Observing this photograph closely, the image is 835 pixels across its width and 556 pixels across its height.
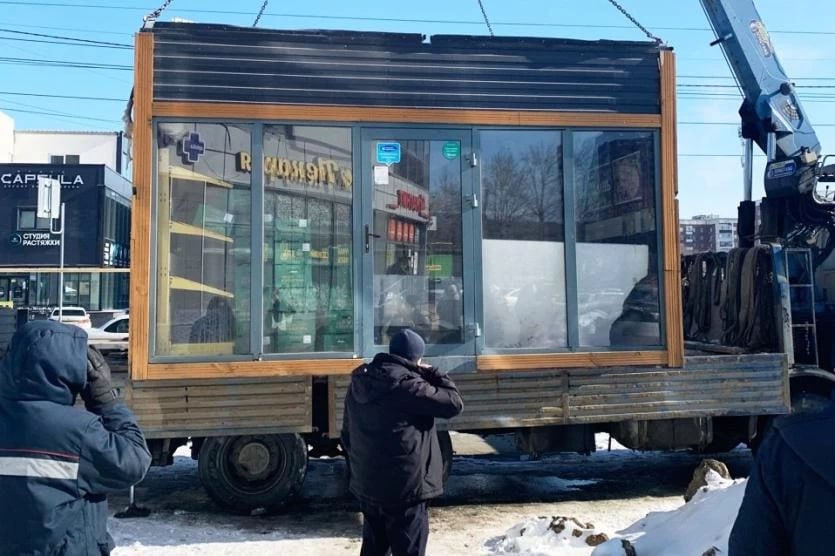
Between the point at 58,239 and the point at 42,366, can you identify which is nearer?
the point at 42,366

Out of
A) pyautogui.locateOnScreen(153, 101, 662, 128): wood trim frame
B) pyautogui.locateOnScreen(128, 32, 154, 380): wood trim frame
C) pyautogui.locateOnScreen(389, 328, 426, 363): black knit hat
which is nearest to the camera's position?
pyautogui.locateOnScreen(389, 328, 426, 363): black knit hat

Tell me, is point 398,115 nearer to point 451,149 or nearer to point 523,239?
point 451,149

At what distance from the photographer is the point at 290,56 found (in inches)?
220

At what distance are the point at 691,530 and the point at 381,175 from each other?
344 centimetres

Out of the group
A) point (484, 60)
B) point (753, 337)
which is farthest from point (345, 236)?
point (753, 337)

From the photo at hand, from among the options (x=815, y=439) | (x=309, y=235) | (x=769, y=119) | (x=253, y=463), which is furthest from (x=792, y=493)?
(x=769, y=119)

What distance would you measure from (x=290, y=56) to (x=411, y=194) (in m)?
1.48

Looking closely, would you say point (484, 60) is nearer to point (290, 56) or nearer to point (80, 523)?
point (290, 56)

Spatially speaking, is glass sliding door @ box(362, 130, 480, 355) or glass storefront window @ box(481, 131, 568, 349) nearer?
glass sliding door @ box(362, 130, 480, 355)

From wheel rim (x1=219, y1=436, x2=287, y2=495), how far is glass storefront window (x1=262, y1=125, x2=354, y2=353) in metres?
0.88

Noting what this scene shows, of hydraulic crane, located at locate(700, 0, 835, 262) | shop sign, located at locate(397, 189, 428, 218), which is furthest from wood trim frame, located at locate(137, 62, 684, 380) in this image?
hydraulic crane, located at locate(700, 0, 835, 262)

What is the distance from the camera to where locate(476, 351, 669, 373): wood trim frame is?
18.8ft

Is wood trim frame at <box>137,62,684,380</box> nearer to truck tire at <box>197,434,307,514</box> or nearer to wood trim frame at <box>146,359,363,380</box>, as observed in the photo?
wood trim frame at <box>146,359,363,380</box>

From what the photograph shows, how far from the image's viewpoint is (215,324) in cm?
545
